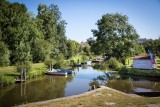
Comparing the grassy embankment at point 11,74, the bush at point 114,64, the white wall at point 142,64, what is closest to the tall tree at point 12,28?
the grassy embankment at point 11,74

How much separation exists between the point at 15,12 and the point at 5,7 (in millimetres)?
2369

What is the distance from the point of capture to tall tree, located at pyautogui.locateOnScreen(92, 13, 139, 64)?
6912cm

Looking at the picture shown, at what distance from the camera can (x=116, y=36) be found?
7094 cm

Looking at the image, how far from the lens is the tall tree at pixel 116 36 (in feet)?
227

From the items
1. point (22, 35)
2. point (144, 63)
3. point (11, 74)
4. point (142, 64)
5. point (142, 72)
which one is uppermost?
point (22, 35)

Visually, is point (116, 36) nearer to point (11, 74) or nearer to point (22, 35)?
point (22, 35)

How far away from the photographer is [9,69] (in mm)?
47406

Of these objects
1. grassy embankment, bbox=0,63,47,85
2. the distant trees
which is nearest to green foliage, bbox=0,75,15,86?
grassy embankment, bbox=0,63,47,85

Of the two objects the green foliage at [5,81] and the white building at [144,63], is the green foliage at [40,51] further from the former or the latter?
the white building at [144,63]

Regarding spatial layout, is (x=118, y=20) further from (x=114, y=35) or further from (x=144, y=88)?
(x=144, y=88)

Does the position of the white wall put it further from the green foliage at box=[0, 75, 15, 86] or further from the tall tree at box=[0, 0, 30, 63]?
the green foliage at box=[0, 75, 15, 86]

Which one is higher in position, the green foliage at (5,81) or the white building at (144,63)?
the white building at (144,63)

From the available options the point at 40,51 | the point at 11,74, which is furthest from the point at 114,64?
the point at 11,74

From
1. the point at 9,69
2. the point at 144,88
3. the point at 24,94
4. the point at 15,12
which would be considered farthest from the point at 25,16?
the point at 144,88
